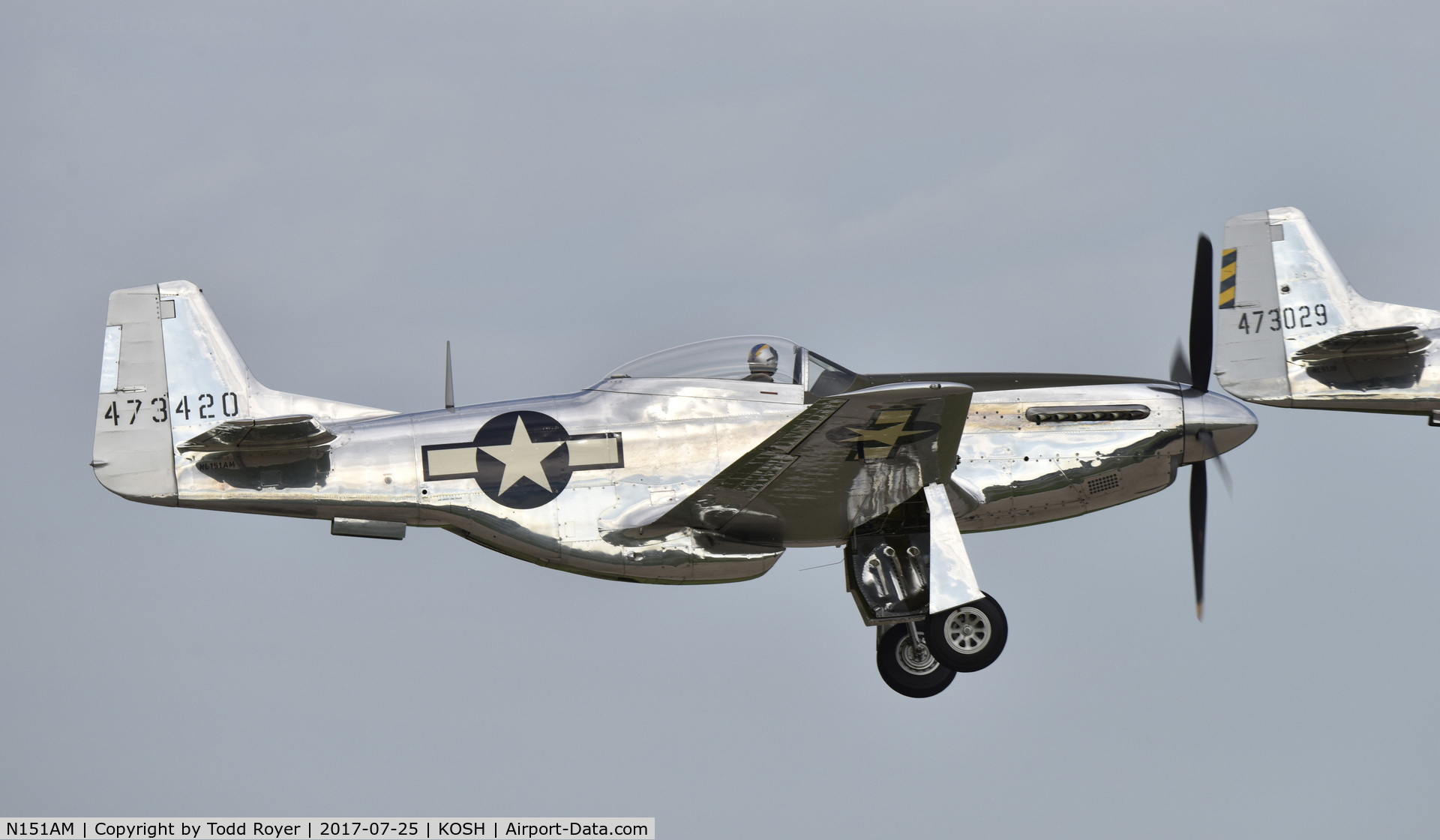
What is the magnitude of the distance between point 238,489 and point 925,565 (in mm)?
6132

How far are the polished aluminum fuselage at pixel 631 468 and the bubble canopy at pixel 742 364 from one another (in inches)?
4.0

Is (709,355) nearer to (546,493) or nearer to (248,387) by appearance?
(546,493)

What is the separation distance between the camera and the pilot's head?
1374cm

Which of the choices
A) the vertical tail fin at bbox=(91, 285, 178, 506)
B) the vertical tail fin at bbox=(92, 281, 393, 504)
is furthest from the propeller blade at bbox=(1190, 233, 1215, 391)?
the vertical tail fin at bbox=(91, 285, 178, 506)

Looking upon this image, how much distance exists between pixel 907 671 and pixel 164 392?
728 cm

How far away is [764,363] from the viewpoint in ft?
45.2

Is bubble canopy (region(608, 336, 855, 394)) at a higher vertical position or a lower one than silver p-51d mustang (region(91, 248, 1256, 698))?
higher

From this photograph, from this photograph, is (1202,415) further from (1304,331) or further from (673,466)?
(1304,331)

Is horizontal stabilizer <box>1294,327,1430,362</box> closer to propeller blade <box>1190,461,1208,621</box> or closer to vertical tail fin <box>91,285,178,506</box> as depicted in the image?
propeller blade <box>1190,461,1208,621</box>

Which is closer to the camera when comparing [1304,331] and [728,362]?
[728,362]

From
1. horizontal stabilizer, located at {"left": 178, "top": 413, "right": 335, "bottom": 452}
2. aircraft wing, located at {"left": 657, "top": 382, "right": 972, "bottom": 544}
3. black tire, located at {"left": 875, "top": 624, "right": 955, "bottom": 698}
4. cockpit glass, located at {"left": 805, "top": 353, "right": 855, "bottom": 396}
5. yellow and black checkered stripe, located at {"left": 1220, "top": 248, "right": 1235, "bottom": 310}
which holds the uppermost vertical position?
yellow and black checkered stripe, located at {"left": 1220, "top": 248, "right": 1235, "bottom": 310}

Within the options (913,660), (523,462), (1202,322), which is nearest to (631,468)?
(523,462)

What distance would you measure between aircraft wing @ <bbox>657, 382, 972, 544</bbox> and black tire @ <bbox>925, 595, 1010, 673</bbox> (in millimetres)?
1124

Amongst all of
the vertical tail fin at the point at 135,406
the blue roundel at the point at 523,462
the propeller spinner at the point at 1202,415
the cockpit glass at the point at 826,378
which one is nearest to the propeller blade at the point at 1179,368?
the propeller spinner at the point at 1202,415
